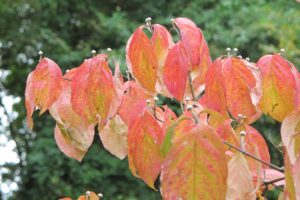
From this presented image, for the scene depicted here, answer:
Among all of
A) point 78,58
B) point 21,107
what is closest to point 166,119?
point 78,58

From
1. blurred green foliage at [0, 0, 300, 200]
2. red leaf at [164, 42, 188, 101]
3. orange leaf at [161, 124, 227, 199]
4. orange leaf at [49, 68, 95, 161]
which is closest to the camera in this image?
orange leaf at [161, 124, 227, 199]

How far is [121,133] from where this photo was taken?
1.13 meters

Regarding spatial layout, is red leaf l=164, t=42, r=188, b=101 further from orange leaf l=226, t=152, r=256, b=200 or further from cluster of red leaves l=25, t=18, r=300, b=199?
orange leaf l=226, t=152, r=256, b=200

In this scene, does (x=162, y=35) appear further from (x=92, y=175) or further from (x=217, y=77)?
(x=92, y=175)

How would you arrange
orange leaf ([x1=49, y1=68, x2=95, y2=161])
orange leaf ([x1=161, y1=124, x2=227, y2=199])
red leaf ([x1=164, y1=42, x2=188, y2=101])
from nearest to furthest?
1. orange leaf ([x1=161, y1=124, x2=227, y2=199])
2. red leaf ([x1=164, y1=42, x2=188, y2=101])
3. orange leaf ([x1=49, y1=68, x2=95, y2=161])

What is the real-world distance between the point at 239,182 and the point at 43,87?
43 cm

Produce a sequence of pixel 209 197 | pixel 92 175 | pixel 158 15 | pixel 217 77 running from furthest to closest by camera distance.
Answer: pixel 158 15, pixel 92 175, pixel 217 77, pixel 209 197

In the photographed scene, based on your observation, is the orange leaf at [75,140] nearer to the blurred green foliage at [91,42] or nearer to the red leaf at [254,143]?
the red leaf at [254,143]

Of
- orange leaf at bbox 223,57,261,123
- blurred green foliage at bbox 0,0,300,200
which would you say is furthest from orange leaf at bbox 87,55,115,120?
blurred green foliage at bbox 0,0,300,200

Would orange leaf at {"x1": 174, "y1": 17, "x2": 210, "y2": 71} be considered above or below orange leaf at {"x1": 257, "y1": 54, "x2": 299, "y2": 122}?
above

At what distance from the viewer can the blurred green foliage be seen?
13.4 feet

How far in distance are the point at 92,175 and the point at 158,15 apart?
1.47 meters

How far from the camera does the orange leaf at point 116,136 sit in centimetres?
112

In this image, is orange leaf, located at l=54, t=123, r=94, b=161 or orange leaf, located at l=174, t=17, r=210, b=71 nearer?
orange leaf, located at l=174, t=17, r=210, b=71
